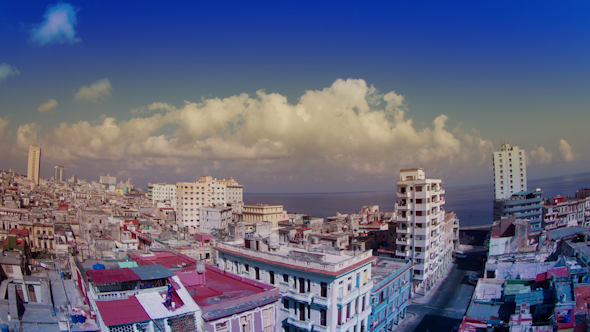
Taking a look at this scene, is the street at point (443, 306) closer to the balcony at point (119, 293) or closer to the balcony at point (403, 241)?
the balcony at point (403, 241)

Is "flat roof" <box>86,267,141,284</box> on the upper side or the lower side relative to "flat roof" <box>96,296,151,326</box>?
upper

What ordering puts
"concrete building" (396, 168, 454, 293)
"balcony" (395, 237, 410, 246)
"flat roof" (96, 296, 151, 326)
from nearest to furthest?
"flat roof" (96, 296, 151, 326) → "concrete building" (396, 168, 454, 293) → "balcony" (395, 237, 410, 246)

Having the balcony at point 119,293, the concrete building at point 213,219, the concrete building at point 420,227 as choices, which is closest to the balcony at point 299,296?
the balcony at point 119,293

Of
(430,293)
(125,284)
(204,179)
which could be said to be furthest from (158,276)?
(204,179)

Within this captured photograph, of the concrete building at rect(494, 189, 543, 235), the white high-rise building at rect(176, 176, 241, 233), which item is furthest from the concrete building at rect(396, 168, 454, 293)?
the white high-rise building at rect(176, 176, 241, 233)

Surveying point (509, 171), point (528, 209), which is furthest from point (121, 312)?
point (509, 171)

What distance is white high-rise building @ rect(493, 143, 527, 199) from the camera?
95250 mm

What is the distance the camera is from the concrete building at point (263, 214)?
89938 mm

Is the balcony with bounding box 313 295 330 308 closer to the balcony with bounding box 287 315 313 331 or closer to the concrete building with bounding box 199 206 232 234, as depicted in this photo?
the balcony with bounding box 287 315 313 331

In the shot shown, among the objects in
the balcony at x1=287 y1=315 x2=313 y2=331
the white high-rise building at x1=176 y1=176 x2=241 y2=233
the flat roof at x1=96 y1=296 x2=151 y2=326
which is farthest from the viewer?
the white high-rise building at x1=176 y1=176 x2=241 y2=233

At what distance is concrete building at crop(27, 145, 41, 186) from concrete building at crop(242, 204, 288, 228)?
248 ft

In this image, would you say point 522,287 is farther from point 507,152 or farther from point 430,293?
point 507,152

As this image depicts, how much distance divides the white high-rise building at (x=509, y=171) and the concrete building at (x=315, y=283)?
8680 centimetres

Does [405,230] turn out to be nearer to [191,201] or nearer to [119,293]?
[119,293]
